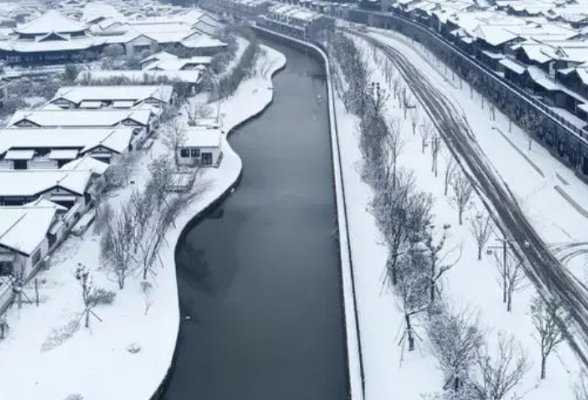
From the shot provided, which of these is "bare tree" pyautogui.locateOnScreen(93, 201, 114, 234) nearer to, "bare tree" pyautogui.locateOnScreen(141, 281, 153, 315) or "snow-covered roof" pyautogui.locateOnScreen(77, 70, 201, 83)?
"bare tree" pyautogui.locateOnScreen(141, 281, 153, 315)

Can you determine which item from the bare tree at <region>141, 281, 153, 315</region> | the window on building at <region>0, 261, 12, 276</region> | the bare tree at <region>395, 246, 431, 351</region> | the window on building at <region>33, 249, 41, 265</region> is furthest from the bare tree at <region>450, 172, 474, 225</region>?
the window on building at <region>0, 261, 12, 276</region>

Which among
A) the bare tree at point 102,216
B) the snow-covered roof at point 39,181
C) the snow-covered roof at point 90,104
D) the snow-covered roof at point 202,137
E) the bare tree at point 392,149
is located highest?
the bare tree at point 392,149

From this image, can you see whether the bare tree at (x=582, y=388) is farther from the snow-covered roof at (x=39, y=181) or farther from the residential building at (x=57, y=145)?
the residential building at (x=57, y=145)

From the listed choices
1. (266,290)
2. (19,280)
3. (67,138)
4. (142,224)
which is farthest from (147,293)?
(67,138)

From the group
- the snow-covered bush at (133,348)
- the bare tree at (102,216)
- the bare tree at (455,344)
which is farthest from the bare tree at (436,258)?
the bare tree at (102,216)

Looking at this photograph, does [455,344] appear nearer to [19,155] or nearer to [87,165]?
[87,165]

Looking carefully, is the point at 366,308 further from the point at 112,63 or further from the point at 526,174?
the point at 112,63
